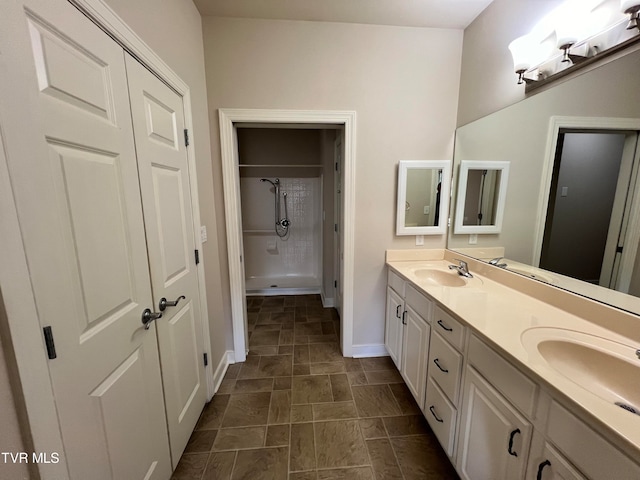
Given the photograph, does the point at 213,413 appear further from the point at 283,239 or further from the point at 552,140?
the point at 552,140

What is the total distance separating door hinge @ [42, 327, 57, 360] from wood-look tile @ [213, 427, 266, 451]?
4.13 ft

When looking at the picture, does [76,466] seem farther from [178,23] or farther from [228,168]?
[178,23]

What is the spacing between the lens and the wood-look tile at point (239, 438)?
1.52 m

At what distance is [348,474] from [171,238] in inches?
63.8

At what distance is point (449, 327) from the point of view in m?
1.32

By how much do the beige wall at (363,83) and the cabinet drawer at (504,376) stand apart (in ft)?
3.97

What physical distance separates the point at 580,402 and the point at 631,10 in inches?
59.7

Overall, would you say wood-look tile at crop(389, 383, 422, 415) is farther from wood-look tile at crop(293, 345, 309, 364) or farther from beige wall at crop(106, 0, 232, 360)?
beige wall at crop(106, 0, 232, 360)

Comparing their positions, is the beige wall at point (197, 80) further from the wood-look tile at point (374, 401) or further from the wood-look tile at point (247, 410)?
the wood-look tile at point (374, 401)

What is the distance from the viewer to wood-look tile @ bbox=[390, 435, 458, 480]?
1.36 metres

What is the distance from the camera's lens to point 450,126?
2102 millimetres

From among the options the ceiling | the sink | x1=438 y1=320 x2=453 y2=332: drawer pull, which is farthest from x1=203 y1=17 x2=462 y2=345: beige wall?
x1=438 y1=320 x2=453 y2=332: drawer pull

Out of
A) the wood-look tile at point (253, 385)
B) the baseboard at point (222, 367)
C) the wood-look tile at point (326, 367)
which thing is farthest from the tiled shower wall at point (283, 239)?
the wood-look tile at point (253, 385)

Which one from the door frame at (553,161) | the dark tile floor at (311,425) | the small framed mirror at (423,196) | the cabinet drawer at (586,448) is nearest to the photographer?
the cabinet drawer at (586,448)
